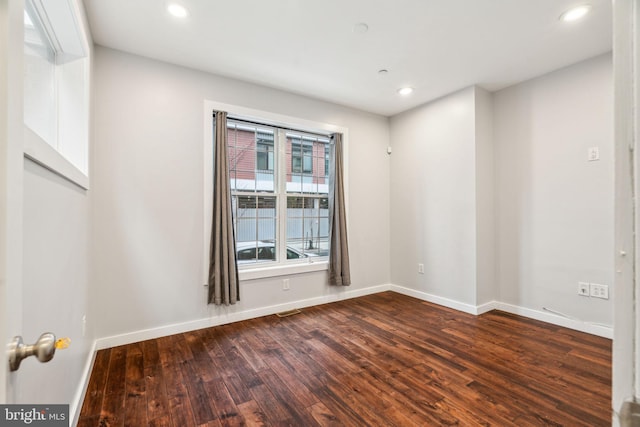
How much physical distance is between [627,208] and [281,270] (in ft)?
10.4

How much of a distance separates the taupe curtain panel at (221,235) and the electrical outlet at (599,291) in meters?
3.40

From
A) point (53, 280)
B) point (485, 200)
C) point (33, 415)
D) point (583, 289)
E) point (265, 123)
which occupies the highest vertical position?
point (265, 123)

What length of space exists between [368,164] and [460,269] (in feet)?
5.89

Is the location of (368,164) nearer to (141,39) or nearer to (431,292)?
(431,292)

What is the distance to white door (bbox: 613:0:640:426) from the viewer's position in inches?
14.9

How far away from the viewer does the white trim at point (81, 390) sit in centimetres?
154

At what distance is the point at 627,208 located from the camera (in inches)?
15.5

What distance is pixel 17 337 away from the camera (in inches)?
24.2

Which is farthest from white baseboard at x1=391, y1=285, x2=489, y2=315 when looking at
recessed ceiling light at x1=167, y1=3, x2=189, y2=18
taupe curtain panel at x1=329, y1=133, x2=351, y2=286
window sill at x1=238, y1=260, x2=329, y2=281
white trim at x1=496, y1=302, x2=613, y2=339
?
recessed ceiling light at x1=167, y1=3, x2=189, y2=18

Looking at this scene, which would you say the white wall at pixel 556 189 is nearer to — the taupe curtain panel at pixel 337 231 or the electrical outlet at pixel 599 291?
the electrical outlet at pixel 599 291

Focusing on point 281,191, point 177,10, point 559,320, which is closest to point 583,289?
point 559,320

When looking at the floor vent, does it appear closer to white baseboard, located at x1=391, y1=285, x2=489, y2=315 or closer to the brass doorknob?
white baseboard, located at x1=391, y1=285, x2=489, y2=315

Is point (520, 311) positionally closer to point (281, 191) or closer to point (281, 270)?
point (281, 270)

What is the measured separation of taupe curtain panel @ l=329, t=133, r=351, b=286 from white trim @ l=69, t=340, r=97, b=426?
243 cm
